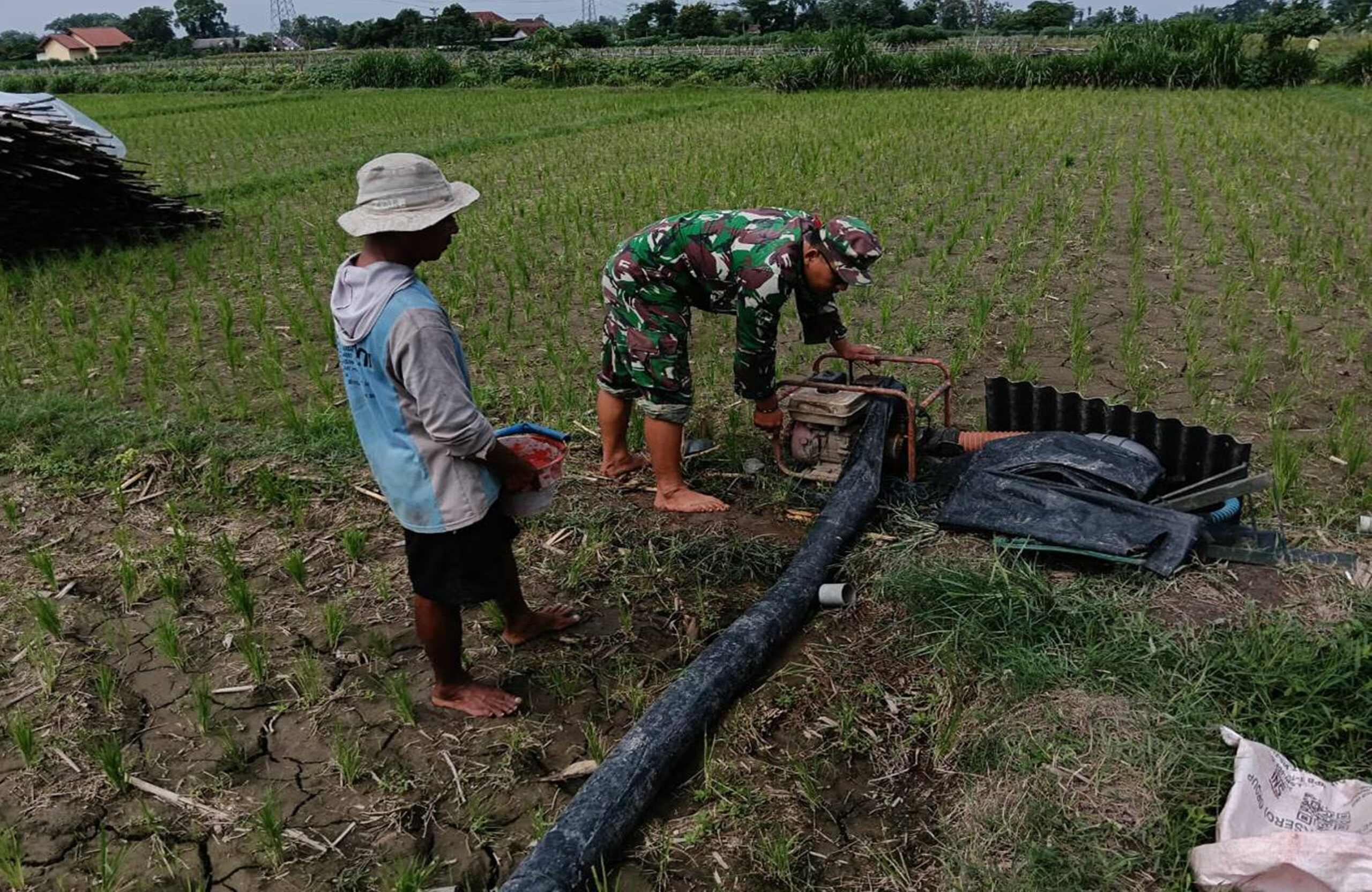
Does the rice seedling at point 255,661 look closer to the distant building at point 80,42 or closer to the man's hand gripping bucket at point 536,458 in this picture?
the man's hand gripping bucket at point 536,458

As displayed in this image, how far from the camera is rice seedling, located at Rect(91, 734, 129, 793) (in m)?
2.29

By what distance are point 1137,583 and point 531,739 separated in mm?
1672

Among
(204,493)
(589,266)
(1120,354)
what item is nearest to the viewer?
(204,493)

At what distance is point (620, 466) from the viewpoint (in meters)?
3.81

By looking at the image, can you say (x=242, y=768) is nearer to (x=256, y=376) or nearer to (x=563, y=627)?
(x=563, y=627)

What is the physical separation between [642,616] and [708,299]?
3.71ft

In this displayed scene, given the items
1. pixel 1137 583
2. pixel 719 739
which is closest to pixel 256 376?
pixel 719 739

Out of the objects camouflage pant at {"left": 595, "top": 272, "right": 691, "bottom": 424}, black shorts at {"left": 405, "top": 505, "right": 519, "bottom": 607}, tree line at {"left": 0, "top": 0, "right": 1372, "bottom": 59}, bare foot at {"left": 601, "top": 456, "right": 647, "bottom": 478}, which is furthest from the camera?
tree line at {"left": 0, "top": 0, "right": 1372, "bottom": 59}

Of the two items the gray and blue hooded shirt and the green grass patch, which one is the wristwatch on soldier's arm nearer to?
the green grass patch

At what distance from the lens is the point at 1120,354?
15.3 feet

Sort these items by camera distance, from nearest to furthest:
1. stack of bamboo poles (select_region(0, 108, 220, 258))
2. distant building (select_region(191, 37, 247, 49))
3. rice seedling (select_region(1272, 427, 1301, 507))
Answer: rice seedling (select_region(1272, 427, 1301, 507)) → stack of bamboo poles (select_region(0, 108, 220, 258)) → distant building (select_region(191, 37, 247, 49))

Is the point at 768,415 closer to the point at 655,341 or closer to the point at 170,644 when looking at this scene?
the point at 655,341

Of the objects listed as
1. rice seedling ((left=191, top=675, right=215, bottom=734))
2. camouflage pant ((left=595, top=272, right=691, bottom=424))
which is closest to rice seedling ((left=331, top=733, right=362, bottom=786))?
rice seedling ((left=191, top=675, right=215, bottom=734))

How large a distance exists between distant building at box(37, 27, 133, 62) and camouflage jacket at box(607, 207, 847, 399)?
7498 centimetres
